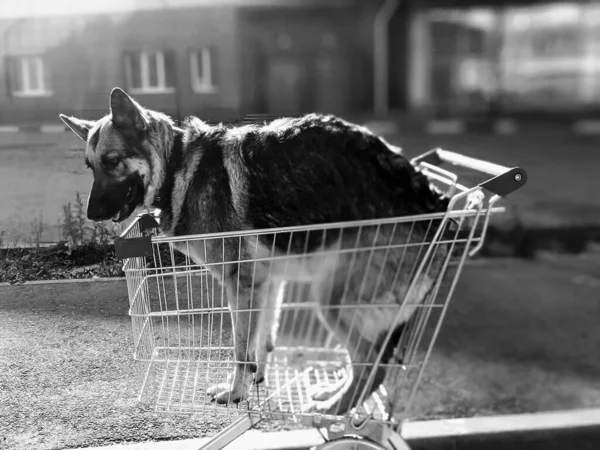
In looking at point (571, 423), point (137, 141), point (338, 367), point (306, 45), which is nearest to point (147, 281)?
point (137, 141)

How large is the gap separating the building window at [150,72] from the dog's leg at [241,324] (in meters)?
0.79

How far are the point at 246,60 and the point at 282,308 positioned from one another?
92cm

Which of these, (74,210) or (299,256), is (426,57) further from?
(74,210)

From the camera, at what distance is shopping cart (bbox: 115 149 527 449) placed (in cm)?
169

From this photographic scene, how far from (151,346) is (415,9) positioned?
1459 millimetres

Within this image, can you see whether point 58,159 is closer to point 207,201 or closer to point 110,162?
point 110,162

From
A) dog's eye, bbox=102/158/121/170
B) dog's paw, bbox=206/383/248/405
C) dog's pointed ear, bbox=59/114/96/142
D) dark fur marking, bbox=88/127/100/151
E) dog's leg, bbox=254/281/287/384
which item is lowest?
dog's paw, bbox=206/383/248/405

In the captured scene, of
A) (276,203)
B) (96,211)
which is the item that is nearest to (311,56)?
(276,203)

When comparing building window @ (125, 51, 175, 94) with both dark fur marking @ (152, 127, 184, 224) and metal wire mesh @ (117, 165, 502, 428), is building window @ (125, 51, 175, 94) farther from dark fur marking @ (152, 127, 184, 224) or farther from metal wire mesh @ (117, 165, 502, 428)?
metal wire mesh @ (117, 165, 502, 428)

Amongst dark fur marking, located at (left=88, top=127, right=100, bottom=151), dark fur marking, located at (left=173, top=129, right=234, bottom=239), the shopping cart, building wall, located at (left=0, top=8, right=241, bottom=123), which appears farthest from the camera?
building wall, located at (left=0, top=8, right=241, bottom=123)

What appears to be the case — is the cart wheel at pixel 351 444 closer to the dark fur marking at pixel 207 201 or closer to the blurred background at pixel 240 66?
the dark fur marking at pixel 207 201

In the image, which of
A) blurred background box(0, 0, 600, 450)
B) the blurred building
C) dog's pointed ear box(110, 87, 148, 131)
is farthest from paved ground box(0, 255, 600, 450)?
the blurred building

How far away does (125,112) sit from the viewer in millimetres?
1754

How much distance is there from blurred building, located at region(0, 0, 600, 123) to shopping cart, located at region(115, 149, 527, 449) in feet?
1.10
